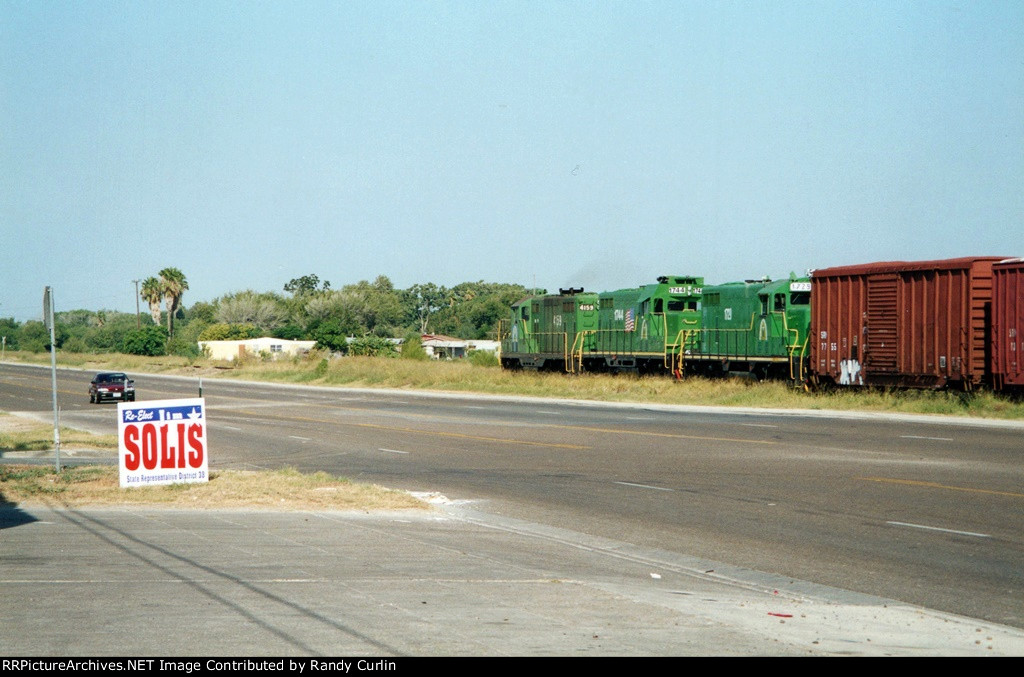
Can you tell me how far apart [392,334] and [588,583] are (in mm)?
146691

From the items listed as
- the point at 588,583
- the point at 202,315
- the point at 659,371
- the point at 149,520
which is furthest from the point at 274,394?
the point at 202,315

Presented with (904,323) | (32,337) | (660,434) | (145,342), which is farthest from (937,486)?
(32,337)

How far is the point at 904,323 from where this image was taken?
3200 cm

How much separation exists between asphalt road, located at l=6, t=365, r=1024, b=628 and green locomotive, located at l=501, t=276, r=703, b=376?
8.95 metres

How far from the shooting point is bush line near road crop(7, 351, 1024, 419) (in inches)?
1251

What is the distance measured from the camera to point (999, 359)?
29234 millimetres

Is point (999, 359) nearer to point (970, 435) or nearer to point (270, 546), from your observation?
point (970, 435)

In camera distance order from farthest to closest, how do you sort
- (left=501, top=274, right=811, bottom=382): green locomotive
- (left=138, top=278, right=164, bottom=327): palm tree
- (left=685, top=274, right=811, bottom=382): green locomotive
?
1. (left=138, top=278, right=164, bottom=327): palm tree
2. (left=501, top=274, right=811, bottom=382): green locomotive
3. (left=685, top=274, right=811, bottom=382): green locomotive

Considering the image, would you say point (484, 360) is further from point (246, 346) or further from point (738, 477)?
point (246, 346)

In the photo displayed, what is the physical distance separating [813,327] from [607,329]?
14.1 metres

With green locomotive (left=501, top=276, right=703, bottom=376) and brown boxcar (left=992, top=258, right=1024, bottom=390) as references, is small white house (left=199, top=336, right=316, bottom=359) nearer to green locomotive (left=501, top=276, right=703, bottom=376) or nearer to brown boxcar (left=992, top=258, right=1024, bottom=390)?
green locomotive (left=501, top=276, right=703, bottom=376)

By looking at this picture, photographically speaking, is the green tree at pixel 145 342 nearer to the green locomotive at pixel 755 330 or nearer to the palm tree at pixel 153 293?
the palm tree at pixel 153 293

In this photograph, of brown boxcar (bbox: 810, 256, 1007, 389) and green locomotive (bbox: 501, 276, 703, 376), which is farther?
green locomotive (bbox: 501, 276, 703, 376)

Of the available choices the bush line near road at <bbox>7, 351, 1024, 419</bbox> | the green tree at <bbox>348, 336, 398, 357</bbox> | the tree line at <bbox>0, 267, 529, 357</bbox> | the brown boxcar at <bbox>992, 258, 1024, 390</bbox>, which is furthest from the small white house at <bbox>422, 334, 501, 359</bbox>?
the brown boxcar at <bbox>992, 258, 1024, 390</bbox>
